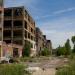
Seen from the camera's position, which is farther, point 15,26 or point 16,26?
point 15,26

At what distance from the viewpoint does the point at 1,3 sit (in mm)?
79688

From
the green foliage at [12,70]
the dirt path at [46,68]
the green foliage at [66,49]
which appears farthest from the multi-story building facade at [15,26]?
the green foliage at [12,70]

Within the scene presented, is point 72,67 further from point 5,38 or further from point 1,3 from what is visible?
point 5,38

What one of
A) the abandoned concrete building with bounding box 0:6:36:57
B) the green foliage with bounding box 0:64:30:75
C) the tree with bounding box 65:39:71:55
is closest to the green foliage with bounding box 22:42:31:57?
the abandoned concrete building with bounding box 0:6:36:57

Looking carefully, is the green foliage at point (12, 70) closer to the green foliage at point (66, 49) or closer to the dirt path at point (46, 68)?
the dirt path at point (46, 68)

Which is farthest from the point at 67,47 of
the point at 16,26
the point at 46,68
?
the point at 46,68

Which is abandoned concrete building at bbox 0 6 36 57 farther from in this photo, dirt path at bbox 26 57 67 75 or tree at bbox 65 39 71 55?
dirt path at bbox 26 57 67 75

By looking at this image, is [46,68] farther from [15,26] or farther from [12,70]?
[15,26]

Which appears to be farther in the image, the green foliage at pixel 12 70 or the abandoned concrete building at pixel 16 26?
the abandoned concrete building at pixel 16 26

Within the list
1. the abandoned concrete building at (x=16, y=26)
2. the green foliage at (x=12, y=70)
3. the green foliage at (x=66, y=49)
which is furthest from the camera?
the green foliage at (x=66, y=49)

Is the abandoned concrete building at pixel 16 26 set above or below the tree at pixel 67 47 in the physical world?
above

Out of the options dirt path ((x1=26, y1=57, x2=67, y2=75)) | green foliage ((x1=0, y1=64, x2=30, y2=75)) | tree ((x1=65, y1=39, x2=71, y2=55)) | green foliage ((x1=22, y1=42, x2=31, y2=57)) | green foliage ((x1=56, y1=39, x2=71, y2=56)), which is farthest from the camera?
green foliage ((x1=56, y1=39, x2=71, y2=56))

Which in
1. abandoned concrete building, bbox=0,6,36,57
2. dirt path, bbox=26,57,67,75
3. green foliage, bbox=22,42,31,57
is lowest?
dirt path, bbox=26,57,67,75

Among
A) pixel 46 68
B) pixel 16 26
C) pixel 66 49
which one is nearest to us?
pixel 46 68
